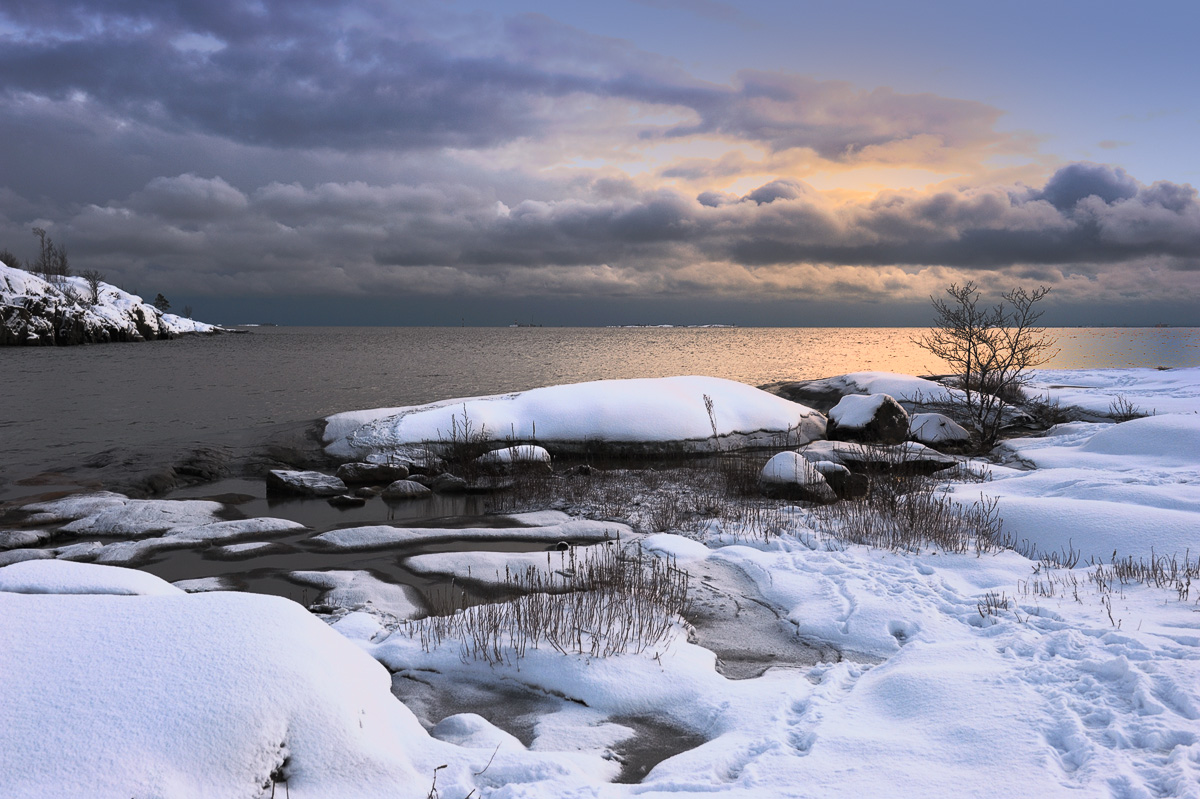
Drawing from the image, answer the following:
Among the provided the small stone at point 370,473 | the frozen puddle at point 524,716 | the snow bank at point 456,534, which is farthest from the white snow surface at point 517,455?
the frozen puddle at point 524,716

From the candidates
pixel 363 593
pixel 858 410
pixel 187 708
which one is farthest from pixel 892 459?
pixel 187 708

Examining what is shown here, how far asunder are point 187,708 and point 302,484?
34.7 feet

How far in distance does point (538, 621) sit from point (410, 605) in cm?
222

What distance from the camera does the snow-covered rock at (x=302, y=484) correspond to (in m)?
12.5

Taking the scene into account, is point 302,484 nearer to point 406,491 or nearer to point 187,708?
point 406,491

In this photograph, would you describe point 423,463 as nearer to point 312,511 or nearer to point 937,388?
point 312,511

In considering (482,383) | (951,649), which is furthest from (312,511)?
(482,383)

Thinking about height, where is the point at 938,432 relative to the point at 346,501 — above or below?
above

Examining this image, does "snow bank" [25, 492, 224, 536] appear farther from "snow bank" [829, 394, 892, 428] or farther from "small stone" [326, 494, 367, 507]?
"snow bank" [829, 394, 892, 428]

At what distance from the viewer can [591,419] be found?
1570 cm

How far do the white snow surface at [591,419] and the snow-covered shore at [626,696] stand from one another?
8280mm

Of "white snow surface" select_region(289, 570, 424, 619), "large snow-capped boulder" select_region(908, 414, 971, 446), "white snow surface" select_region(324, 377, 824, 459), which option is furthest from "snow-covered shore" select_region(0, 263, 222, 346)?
"large snow-capped boulder" select_region(908, 414, 971, 446)

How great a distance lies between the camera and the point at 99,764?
2559 mm

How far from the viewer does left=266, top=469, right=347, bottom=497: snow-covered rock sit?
12477mm
